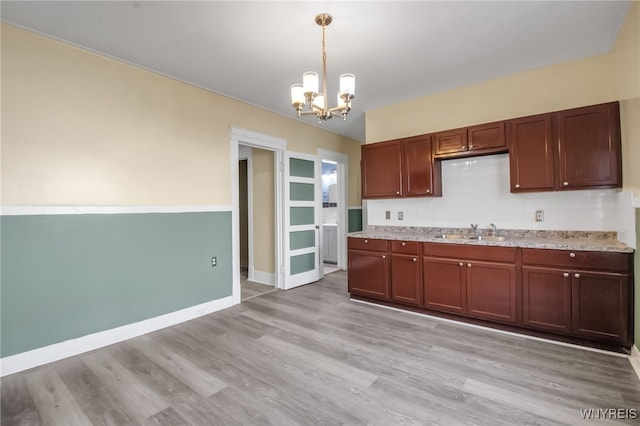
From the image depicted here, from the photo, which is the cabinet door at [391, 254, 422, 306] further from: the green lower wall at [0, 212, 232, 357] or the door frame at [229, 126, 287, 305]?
the green lower wall at [0, 212, 232, 357]

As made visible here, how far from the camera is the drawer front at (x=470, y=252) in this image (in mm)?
2785

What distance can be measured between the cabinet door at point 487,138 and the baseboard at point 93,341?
143 inches

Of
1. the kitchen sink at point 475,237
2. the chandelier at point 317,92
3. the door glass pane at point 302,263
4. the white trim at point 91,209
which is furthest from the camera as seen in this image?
the door glass pane at point 302,263

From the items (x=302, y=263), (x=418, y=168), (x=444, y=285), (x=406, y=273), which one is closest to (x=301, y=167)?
(x=302, y=263)

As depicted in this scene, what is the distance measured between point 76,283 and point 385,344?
9.21 ft

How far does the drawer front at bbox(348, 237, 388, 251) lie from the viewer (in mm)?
3619

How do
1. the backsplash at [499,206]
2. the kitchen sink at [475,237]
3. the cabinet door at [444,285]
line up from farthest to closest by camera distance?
1. the kitchen sink at [475,237]
2. the cabinet door at [444,285]
3. the backsplash at [499,206]

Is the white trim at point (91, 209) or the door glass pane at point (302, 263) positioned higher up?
the white trim at point (91, 209)

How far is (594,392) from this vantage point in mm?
1891

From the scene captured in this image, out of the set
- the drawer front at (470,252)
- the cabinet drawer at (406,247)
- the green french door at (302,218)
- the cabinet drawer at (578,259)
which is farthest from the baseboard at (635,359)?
the green french door at (302,218)

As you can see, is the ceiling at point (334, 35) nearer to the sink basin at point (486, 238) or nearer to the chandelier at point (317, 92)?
the chandelier at point (317, 92)

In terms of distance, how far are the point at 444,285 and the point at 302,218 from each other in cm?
241

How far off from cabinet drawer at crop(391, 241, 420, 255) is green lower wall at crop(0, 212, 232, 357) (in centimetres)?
222

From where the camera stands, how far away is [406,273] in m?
3.42
